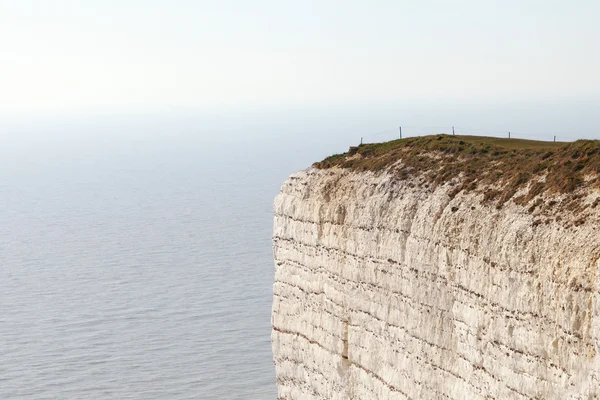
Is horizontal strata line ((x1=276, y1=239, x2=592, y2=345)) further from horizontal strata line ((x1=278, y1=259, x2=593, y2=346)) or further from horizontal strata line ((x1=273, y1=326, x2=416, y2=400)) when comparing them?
horizontal strata line ((x1=273, y1=326, x2=416, y2=400))

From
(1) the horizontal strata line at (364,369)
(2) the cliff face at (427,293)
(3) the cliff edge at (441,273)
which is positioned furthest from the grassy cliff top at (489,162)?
(1) the horizontal strata line at (364,369)

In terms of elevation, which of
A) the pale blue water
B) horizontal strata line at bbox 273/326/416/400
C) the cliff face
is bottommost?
the pale blue water

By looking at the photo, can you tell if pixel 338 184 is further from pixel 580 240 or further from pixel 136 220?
pixel 136 220

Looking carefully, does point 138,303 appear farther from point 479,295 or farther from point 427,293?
point 479,295

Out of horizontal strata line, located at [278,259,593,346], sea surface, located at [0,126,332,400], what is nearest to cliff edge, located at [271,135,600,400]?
horizontal strata line, located at [278,259,593,346]

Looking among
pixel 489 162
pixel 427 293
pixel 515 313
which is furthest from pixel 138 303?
pixel 515 313

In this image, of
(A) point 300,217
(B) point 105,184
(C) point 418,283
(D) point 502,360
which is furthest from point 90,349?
(B) point 105,184
